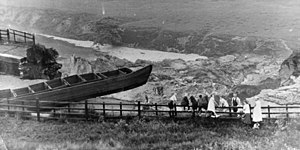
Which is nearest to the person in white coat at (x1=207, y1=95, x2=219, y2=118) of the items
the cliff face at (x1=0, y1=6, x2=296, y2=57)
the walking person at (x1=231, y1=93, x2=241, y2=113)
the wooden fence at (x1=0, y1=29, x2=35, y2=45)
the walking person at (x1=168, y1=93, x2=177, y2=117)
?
the walking person at (x1=231, y1=93, x2=241, y2=113)

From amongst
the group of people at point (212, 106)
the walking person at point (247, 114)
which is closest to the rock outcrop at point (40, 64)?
the group of people at point (212, 106)

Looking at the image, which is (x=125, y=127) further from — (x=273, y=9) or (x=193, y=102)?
(x=273, y=9)

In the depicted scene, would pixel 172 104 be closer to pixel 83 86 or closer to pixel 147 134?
pixel 147 134

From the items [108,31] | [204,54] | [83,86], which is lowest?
[83,86]

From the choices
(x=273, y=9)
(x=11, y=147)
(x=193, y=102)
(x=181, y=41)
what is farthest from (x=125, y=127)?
(x=273, y=9)

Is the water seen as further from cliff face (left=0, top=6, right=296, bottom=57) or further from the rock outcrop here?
the rock outcrop

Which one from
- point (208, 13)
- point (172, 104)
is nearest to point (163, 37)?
point (208, 13)
